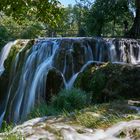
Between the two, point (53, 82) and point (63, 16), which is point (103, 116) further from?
point (53, 82)

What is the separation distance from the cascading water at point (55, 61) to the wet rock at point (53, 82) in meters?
0.12

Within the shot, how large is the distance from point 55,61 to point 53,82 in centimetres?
152

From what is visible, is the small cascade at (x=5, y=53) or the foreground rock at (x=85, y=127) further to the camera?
the small cascade at (x=5, y=53)

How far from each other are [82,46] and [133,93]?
6.51m

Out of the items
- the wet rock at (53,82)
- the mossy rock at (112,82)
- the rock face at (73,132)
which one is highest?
the rock face at (73,132)

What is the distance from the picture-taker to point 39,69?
17312mm

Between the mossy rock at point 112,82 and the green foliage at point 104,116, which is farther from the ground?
the green foliage at point 104,116

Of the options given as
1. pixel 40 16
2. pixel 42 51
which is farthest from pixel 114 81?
pixel 42 51

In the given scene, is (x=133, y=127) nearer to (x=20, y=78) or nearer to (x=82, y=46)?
(x=82, y=46)

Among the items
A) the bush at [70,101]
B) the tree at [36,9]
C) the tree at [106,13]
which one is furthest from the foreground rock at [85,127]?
the tree at [106,13]

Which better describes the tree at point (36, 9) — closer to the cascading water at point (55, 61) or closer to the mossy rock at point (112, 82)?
the mossy rock at point (112, 82)

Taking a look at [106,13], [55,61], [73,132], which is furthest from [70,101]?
[106,13]

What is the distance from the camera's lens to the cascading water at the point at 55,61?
16.1 m

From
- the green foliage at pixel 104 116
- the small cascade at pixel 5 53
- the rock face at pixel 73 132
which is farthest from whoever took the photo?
the small cascade at pixel 5 53
